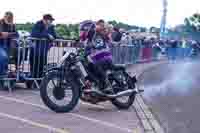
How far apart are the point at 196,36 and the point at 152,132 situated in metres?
54.6

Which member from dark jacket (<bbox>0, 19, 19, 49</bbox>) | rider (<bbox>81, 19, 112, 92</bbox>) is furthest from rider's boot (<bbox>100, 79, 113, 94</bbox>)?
dark jacket (<bbox>0, 19, 19, 49</bbox>)

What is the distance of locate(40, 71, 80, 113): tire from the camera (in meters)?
8.84

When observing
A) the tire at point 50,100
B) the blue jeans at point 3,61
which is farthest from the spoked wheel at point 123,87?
the blue jeans at point 3,61

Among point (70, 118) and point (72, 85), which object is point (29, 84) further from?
point (70, 118)

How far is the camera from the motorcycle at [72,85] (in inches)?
351

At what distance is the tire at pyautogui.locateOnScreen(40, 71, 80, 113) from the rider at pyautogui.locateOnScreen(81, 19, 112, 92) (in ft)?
2.06

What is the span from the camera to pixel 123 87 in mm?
9953

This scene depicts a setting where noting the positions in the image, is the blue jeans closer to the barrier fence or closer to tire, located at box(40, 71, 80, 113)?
the barrier fence

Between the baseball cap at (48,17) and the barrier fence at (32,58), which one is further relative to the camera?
the baseball cap at (48,17)

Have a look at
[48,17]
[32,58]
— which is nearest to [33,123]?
[32,58]

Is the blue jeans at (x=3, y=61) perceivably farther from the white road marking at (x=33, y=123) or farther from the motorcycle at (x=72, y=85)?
the white road marking at (x=33, y=123)

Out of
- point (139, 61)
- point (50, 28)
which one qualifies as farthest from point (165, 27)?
point (50, 28)

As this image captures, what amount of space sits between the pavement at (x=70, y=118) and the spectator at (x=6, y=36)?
961 mm

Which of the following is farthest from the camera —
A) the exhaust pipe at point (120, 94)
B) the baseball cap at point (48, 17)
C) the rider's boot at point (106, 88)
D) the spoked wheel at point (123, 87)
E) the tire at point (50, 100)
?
the baseball cap at point (48, 17)
